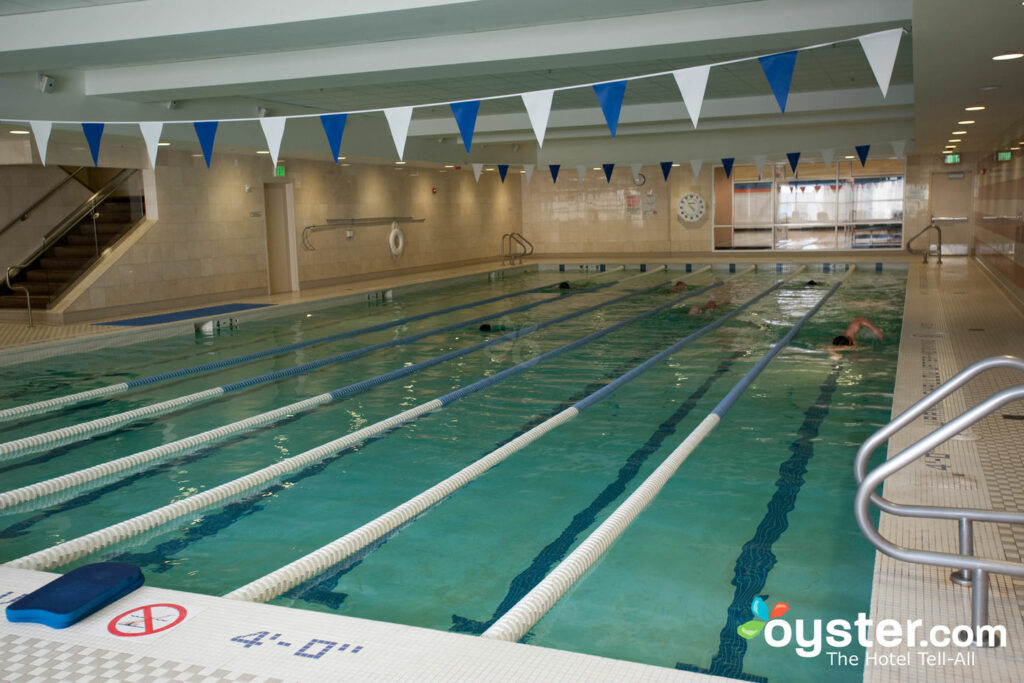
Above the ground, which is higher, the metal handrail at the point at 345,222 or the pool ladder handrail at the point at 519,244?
the metal handrail at the point at 345,222

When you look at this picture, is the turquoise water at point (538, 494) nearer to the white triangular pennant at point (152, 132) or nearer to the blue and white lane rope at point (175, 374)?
the blue and white lane rope at point (175, 374)

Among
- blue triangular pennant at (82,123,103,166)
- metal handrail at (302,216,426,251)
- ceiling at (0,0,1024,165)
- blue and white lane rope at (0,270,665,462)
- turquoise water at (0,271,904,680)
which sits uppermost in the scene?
ceiling at (0,0,1024,165)

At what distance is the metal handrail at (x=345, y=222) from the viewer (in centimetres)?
1638

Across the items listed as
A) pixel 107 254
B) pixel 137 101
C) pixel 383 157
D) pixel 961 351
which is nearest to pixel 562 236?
pixel 383 157

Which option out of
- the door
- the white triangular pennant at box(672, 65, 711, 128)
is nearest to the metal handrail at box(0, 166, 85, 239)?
the door

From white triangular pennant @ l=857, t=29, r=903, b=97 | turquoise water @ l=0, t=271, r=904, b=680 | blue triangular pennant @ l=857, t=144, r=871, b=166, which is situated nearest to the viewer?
turquoise water @ l=0, t=271, r=904, b=680

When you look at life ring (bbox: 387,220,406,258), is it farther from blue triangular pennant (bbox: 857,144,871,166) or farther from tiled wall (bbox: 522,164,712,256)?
blue triangular pennant (bbox: 857,144,871,166)

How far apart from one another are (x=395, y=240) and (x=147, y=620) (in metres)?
16.5

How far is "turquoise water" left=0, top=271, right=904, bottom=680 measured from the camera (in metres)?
3.56

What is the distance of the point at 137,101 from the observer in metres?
10.0

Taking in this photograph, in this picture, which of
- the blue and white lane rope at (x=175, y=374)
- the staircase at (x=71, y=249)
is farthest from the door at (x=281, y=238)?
the blue and white lane rope at (x=175, y=374)

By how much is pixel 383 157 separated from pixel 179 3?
8824 millimetres

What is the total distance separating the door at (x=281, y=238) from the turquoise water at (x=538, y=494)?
6777 millimetres

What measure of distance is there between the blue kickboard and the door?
43.3 ft
